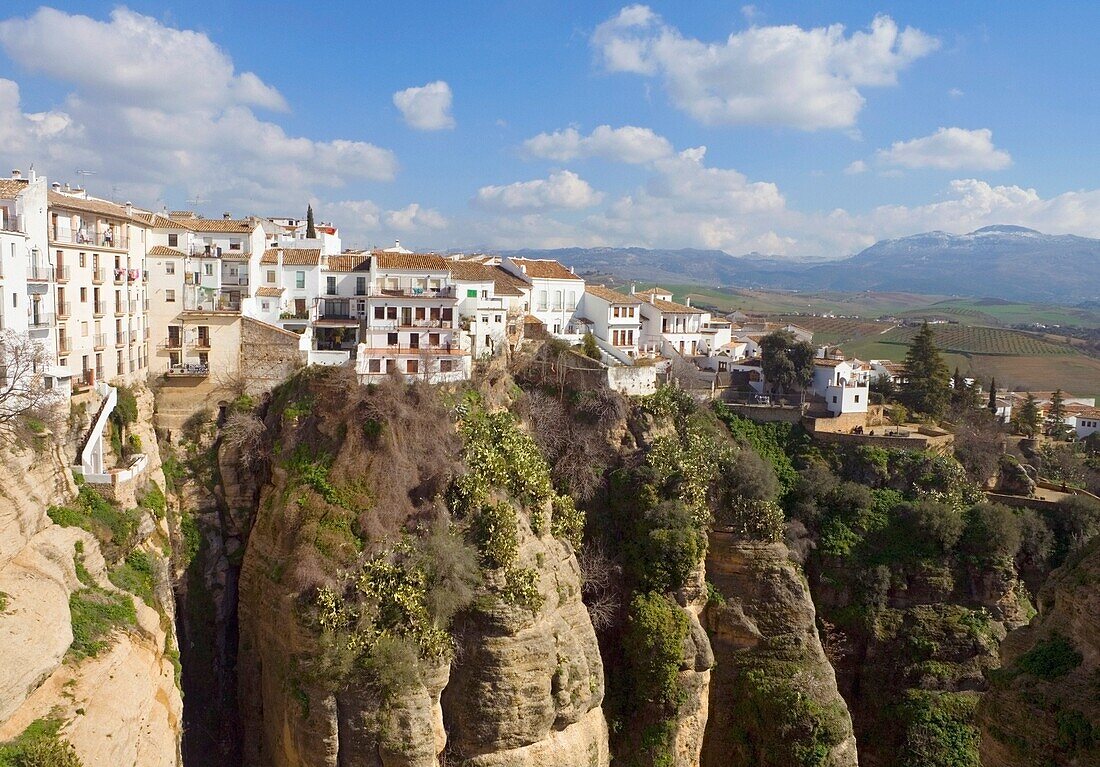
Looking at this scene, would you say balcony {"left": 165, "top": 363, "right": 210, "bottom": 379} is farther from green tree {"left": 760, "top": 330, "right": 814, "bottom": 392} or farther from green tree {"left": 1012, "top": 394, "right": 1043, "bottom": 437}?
green tree {"left": 1012, "top": 394, "right": 1043, "bottom": 437}

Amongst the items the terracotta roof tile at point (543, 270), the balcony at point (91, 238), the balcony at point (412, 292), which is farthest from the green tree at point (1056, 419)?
the balcony at point (91, 238)

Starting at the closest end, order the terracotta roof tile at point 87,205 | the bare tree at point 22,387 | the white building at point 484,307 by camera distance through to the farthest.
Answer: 1. the bare tree at point 22,387
2. the terracotta roof tile at point 87,205
3. the white building at point 484,307

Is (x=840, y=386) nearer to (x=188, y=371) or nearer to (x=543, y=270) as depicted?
(x=543, y=270)

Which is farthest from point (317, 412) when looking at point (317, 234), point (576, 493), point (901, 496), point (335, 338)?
point (901, 496)

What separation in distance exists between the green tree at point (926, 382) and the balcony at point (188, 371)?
103ft

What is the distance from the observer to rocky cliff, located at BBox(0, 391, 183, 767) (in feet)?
51.2

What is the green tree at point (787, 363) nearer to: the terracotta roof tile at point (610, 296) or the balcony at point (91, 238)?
the terracotta roof tile at point (610, 296)

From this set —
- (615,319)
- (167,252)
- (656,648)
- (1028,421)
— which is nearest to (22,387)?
(167,252)

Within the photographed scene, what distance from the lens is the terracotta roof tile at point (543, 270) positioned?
4069 centimetres

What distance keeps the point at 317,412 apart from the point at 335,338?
24.9 ft

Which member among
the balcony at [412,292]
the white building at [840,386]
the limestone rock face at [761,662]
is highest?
the balcony at [412,292]

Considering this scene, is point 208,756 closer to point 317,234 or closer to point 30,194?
point 30,194

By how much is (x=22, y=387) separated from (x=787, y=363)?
98.1 feet

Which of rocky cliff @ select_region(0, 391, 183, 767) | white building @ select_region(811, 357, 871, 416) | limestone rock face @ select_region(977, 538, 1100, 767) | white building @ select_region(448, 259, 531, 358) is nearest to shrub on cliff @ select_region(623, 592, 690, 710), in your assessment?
limestone rock face @ select_region(977, 538, 1100, 767)
